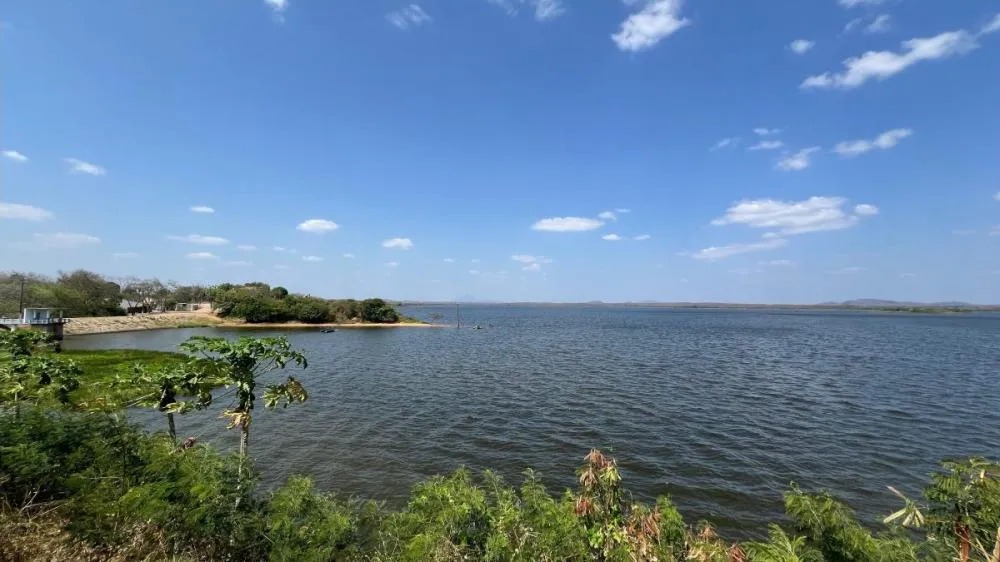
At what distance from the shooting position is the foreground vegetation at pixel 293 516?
6.40 metres

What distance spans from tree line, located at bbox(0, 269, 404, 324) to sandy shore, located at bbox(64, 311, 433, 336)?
3209mm

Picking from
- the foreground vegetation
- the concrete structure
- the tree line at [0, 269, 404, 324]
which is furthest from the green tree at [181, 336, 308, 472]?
the tree line at [0, 269, 404, 324]

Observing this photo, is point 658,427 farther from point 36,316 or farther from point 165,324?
point 165,324

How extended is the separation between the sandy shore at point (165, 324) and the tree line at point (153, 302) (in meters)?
3.21

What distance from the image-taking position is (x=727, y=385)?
33.1 m

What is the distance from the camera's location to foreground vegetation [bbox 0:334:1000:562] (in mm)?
6398

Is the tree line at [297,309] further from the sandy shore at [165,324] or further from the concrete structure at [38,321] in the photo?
the concrete structure at [38,321]

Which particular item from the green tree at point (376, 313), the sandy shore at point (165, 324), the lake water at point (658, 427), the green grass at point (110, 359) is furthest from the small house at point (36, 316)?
the green tree at point (376, 313)

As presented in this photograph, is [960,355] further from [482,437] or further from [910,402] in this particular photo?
[482,437]

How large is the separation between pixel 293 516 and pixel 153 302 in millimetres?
153155

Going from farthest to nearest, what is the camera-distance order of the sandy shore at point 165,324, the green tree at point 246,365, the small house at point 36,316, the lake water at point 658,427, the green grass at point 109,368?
the sandy shore at point 165,324 → the small house at point 36,316 → the lake water at point 658,427 → the green grass at point 109,368 → the green tree at point 246,365

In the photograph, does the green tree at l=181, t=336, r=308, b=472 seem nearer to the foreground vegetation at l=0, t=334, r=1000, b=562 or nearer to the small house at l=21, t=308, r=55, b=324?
the foreground vegetation at l=0, t=334, r=1000, b=562

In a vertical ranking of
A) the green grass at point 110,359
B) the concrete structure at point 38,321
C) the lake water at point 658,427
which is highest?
the concrete structure at point 38,321

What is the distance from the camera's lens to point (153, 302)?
414ft
